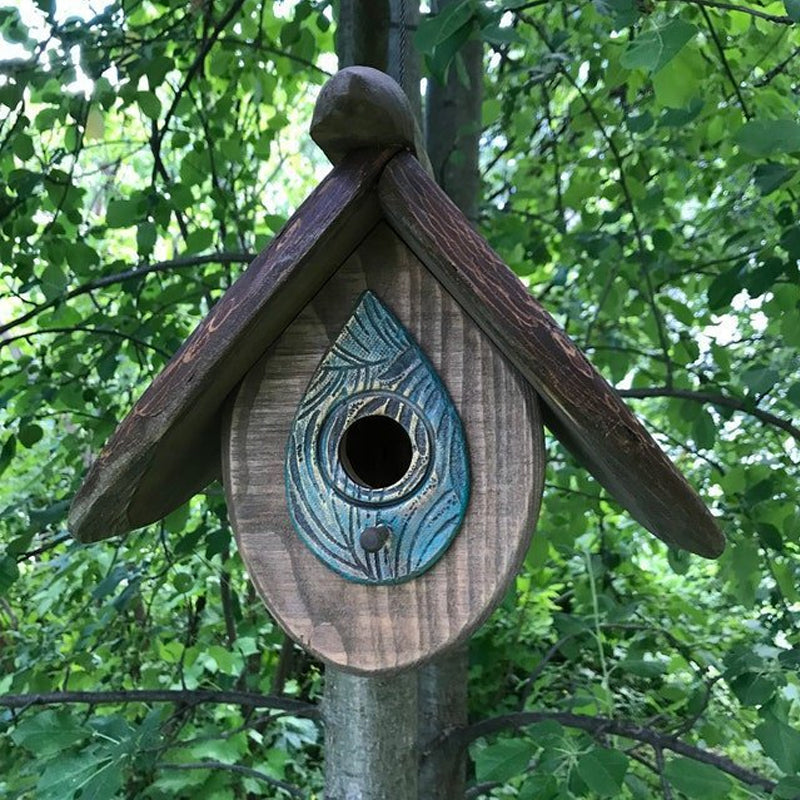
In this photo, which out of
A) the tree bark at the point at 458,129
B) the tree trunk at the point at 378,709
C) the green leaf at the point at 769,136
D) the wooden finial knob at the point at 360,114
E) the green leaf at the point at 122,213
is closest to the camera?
the wooden finial knob at the point at 360,114

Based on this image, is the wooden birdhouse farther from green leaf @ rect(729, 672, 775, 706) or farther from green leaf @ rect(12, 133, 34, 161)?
green leaf @ rect(12, 133, 34, 161)

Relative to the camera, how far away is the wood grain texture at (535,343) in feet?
2.44

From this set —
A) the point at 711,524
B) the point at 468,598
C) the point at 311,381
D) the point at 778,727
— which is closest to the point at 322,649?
the point at 468,598

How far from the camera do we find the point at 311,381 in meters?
0.92

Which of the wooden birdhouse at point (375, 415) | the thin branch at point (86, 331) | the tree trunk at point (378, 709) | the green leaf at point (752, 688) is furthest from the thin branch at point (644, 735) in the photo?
the thin branch at point (86, 331)

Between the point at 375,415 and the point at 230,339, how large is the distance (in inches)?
7.4

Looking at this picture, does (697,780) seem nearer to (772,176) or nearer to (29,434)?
(772,176)

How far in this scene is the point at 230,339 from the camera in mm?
788

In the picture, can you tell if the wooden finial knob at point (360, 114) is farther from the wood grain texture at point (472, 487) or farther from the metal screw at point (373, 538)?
the metal screw at point (373, 538)

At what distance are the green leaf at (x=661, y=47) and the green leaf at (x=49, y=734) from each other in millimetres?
1163

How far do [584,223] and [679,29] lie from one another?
937mm

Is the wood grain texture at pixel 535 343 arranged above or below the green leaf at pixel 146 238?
below

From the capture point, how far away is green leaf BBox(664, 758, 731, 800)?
1.13 meters

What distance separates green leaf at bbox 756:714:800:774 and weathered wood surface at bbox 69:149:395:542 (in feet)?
2.92
